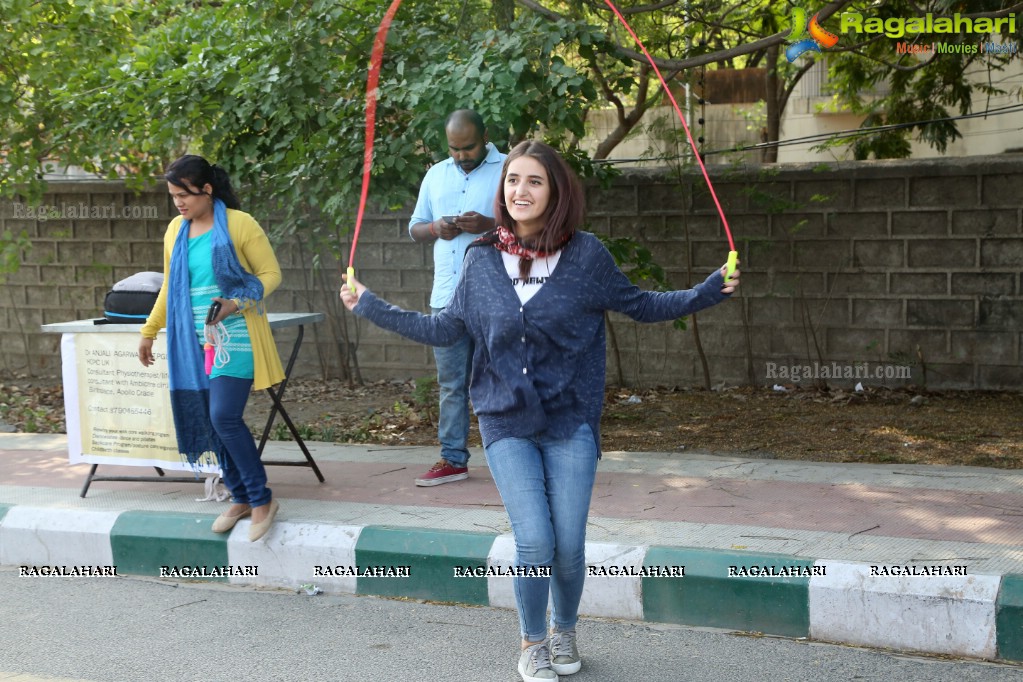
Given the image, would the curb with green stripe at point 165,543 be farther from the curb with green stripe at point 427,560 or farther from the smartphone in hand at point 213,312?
the smartphone in hand at point 213,312

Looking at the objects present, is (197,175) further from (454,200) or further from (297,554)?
(297,554)

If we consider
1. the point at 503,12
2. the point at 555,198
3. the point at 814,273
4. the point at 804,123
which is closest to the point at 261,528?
the point at 555,198

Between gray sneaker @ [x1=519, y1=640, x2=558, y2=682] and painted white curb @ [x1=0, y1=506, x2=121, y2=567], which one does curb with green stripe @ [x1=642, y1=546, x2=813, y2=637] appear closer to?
gray sneaker @ [x1=519, y1=640, x2=558, y2=682]

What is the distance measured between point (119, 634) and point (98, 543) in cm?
107

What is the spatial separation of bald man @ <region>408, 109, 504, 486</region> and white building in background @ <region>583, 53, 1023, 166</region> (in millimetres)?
4248

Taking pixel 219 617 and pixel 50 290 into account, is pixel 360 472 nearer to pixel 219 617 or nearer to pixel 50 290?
pixel 219 617

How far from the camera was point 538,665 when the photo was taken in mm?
3439

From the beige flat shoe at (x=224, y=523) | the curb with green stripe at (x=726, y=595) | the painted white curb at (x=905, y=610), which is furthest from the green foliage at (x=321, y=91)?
the painted white curb at (x=905, y=610)

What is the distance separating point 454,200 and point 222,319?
1296 millimetres

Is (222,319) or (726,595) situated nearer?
(726,595)

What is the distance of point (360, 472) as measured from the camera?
Result: 6.09 metres

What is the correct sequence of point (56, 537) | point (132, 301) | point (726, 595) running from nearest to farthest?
point (726, 595), point (56, 537), point (132, 301)

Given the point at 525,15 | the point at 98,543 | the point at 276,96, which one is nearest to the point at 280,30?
the point at 276,96

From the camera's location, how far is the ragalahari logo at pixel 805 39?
711 cm
